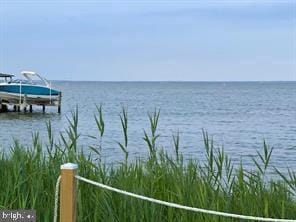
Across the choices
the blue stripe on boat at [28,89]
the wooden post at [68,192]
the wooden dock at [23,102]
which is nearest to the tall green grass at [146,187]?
the wooden post at [68,192]

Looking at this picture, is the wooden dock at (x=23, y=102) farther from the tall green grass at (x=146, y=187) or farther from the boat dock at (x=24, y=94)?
the tall green grass at (x=146, y=187)

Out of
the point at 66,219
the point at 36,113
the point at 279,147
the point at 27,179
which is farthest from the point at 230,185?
the point at 36,113

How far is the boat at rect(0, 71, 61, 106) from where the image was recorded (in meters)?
45.5

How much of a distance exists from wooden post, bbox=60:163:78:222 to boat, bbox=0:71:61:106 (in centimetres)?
4214

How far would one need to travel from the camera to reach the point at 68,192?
3980 millimetres

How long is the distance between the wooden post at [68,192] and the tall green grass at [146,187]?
1029mm

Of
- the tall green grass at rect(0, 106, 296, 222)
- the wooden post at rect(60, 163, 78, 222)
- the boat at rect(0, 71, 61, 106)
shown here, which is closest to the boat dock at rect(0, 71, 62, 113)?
the boat at rect(0, 71, 61, 106)

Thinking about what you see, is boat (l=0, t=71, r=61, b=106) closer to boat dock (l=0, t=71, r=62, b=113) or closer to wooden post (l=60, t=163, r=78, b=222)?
boat dock (l=0, t=71, r=62, b=113)

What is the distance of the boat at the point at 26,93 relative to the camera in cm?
4547

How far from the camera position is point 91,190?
216 inches

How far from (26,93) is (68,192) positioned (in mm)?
42952

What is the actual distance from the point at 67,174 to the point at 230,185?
254 centimetres

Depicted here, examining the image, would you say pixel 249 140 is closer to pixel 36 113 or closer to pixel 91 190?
pixel 36 113

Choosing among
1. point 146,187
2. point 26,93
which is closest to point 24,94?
point 26,93
